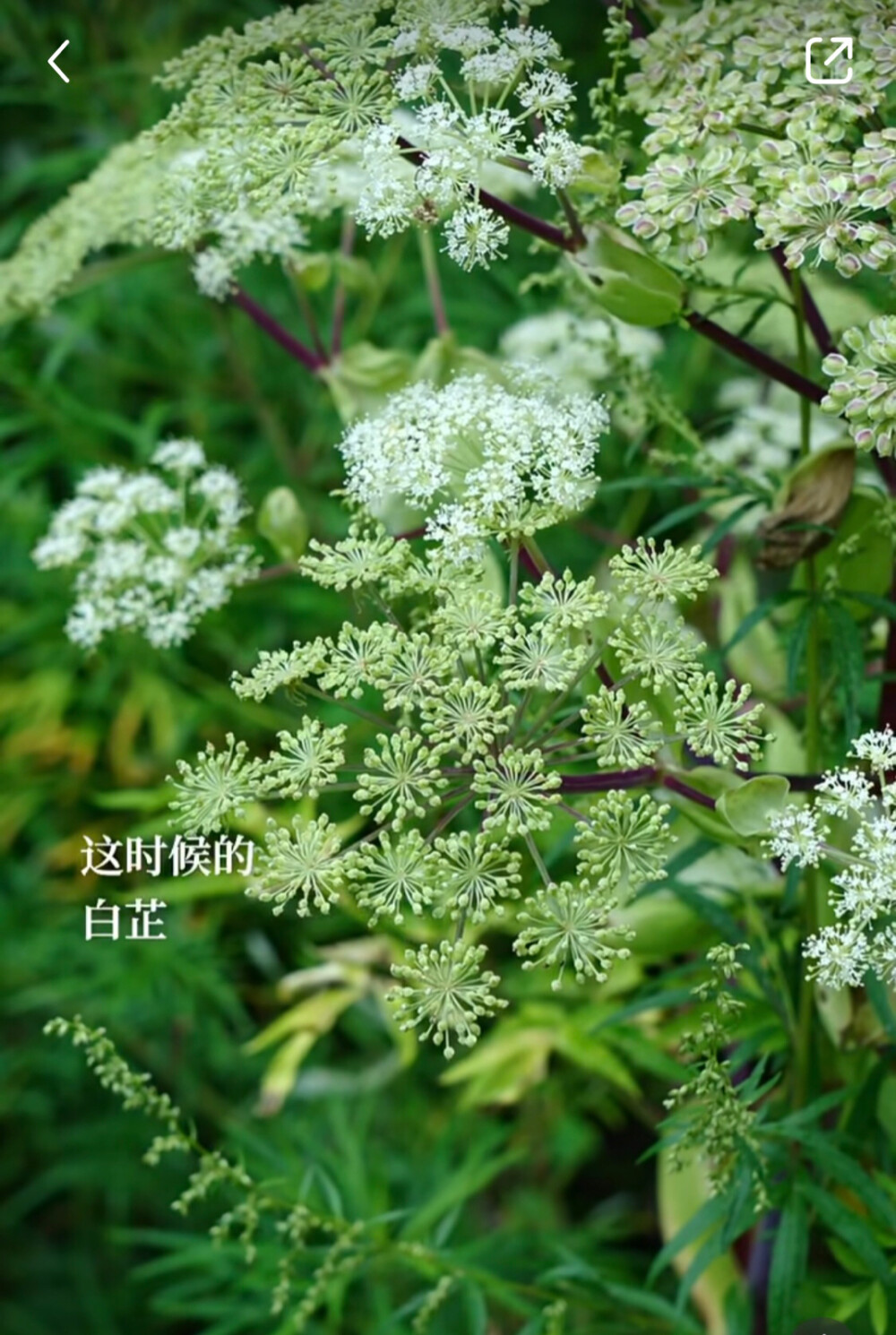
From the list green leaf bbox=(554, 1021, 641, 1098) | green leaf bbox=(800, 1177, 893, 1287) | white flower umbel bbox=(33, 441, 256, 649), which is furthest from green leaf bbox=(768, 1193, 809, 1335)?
white flower umbel bbox=(33, 441, 256, 649)

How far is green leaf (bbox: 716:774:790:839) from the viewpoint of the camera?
49 centimetres

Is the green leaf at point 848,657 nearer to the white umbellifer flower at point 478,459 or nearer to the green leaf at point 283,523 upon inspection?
the white umbellifer flower at point 478,459

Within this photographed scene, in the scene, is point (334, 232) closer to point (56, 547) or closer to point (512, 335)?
point (512, 335)

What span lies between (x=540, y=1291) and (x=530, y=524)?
1.35 feet

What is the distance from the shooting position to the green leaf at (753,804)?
1.61 ft

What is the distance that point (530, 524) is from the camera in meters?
0.48

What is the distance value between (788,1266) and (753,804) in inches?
8.2

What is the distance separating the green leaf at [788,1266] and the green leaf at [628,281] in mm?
359

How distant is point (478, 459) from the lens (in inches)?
20.0

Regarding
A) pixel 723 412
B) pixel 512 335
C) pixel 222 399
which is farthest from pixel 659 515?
pixel 222 399

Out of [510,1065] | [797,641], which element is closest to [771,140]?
[797,641]

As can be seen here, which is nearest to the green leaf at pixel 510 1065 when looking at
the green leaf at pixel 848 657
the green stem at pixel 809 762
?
the green stem at pixel 809 762

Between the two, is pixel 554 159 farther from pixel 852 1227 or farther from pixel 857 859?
pixel 852 1227

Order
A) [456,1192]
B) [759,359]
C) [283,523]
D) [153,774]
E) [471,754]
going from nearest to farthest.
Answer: [471,754]
[759,359]
[283,523]
[456,1192]
[153,774]
